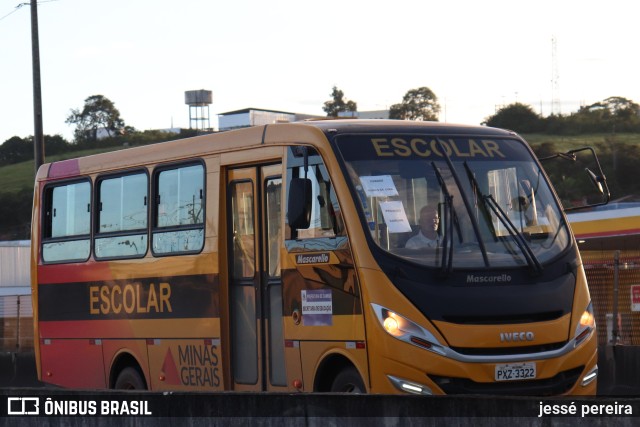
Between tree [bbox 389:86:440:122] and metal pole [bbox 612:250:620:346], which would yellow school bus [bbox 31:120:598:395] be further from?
tree [bbox 389:86:440:122]

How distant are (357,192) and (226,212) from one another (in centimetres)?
237

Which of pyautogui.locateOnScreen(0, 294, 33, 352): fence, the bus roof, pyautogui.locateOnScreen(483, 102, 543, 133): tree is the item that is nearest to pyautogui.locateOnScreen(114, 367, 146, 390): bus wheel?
the bus roof

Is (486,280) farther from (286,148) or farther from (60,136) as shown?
(60,136)

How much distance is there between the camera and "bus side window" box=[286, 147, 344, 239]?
37.4ft

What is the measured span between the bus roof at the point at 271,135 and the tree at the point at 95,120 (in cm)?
14754

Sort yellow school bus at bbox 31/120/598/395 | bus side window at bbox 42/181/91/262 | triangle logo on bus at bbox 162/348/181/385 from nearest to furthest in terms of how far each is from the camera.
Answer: yellow school bus at bbox 31/120/598/395, triangle logo on bus at bbox 162/348/181/385, bus side window at bbox 42/181/91/262

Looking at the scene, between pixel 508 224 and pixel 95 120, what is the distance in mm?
155194

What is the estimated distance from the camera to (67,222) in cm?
1678

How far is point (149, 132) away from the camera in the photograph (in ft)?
506

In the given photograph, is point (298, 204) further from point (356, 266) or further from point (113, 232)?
point (113, 232)

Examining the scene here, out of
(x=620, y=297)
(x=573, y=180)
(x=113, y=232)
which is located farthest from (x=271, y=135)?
(x=573, y=180)

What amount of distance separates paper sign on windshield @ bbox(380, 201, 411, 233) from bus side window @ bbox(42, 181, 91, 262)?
6.00 meters

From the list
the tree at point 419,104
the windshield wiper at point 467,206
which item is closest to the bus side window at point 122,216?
the windshield wiper at point 467,206

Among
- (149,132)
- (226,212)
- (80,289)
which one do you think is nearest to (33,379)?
(80,289)
